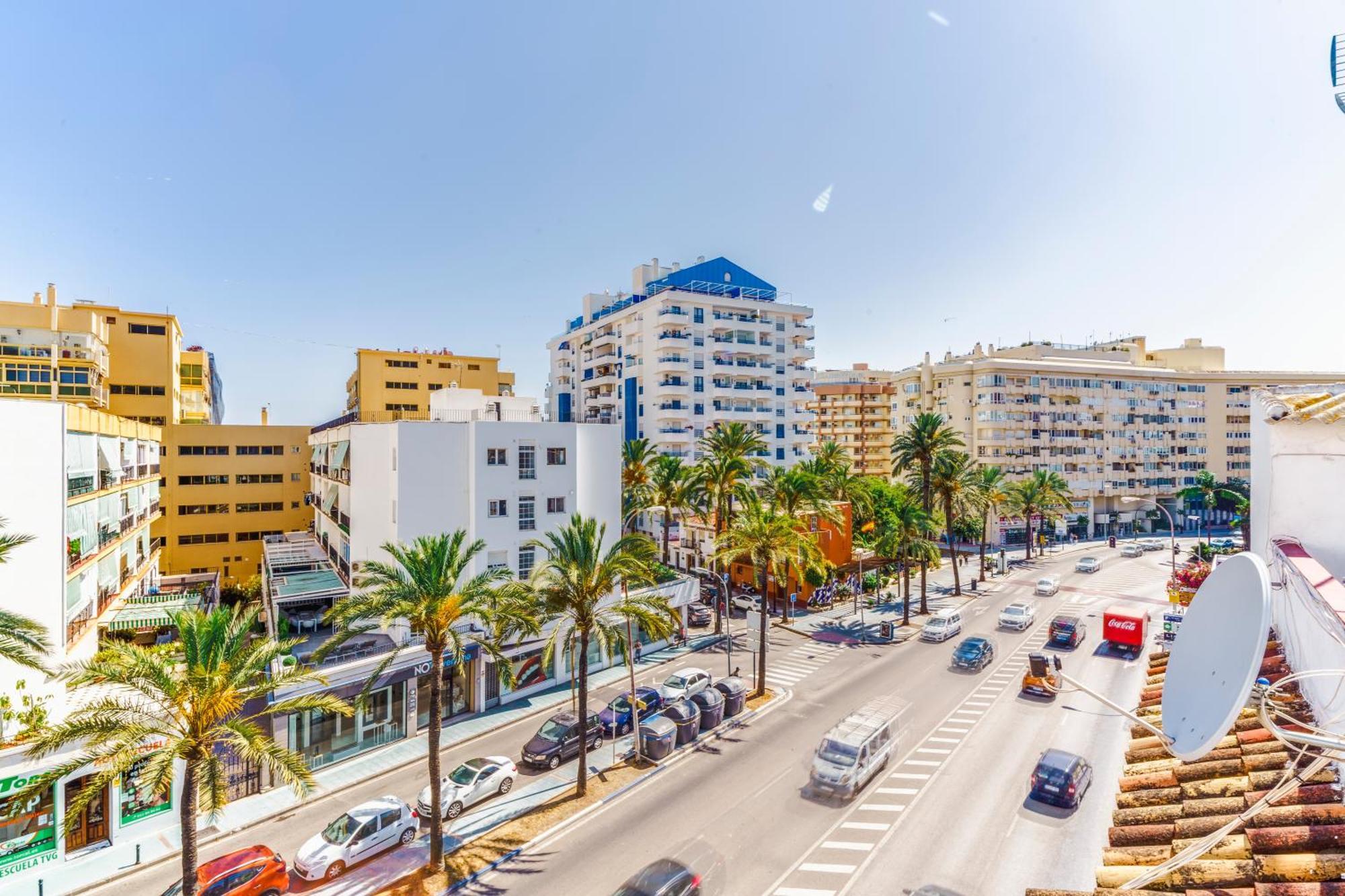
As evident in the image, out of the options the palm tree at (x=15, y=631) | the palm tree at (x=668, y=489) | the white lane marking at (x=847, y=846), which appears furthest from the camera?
the palm tree at (x=668, y=489)

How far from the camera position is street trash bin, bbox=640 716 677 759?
27.0m

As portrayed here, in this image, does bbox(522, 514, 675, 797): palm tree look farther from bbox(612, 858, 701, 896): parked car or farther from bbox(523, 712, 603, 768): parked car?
bbox(612, 858, 701, 896): parked car

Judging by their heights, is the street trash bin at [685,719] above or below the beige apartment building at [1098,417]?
below

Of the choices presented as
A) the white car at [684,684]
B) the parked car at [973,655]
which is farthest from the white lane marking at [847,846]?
the parked car at [973,655]

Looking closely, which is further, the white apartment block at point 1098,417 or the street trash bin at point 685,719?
the white apartment block at point 1098,417

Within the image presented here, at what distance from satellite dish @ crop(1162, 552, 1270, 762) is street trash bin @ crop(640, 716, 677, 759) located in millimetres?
21427

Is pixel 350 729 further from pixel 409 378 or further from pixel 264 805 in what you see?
pixel 409 378

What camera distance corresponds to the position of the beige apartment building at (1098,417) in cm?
8931

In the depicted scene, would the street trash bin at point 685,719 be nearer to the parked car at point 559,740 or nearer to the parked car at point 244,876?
the parked car at point 559,740

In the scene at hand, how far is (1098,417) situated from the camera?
93.9 meters

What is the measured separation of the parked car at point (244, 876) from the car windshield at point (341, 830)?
1.37 metres

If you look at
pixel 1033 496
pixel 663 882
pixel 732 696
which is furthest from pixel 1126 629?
pixel 663 882

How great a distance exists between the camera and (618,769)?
26.2 meters

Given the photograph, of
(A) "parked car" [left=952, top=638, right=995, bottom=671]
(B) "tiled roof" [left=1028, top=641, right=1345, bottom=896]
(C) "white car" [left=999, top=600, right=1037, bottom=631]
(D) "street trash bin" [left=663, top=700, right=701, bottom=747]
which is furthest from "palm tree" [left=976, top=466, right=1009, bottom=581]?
(B) "tiled roof" [left=1028, top=641, right=1345, bottom=896]
